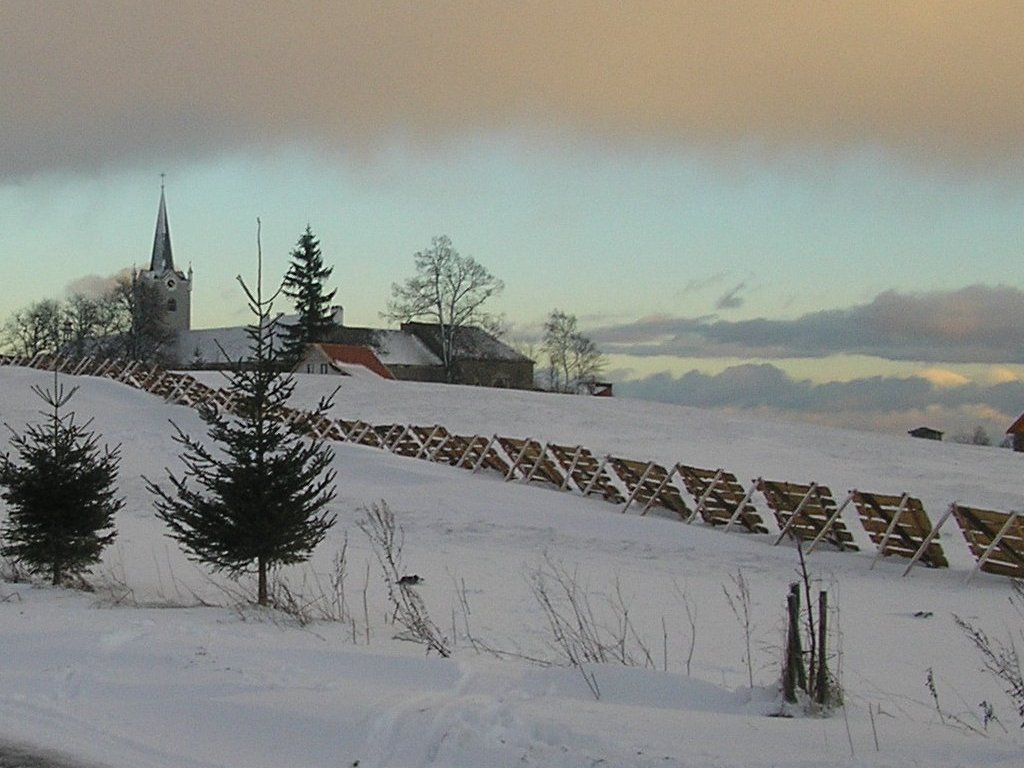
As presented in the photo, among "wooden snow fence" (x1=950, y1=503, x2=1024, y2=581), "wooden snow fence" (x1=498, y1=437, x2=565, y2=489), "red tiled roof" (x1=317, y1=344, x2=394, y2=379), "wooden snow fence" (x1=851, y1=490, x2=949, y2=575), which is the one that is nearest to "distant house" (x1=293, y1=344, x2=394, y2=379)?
"red tiled roof" (x1=317, y1=344, x2=394, y2=379)

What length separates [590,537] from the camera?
1989cm

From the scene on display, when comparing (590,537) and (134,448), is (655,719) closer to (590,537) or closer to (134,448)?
(590,537)

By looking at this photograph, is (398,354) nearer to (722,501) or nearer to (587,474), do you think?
(587,474)

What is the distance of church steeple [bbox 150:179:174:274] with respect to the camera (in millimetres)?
121812

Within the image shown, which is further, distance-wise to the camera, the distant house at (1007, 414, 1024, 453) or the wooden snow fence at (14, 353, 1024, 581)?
the distant house at (1007, 414, 1024, 453)

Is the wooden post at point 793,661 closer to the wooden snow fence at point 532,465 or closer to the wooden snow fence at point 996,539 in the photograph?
the wooden snow fence at point 996,539

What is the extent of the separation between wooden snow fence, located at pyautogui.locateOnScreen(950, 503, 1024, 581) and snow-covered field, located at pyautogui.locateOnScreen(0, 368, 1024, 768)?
34 centimetres

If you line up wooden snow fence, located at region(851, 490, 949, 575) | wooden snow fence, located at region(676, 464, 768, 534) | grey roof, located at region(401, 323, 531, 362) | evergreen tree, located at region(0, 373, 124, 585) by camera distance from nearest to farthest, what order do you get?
evergreen tree, located at region(0, 373, 124, 585) < wooden snow fence, located at region(851, 490, 949, 575) < wooden snow fence, located at region(676, 464, 768, 534) < grey roof, located at region(401, 323, 531, 362)

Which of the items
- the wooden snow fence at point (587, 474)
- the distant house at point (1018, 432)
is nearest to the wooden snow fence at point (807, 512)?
the wooden snow fence at point (587, 474)

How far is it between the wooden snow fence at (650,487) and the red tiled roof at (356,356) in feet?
176

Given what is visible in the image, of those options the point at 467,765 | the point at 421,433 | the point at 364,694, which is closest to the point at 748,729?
the point at 467,765

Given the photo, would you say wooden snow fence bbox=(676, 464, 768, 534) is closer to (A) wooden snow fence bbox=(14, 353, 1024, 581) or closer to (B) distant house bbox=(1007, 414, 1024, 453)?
(A) wooden snow fence bbox=(14, 353, 1024, 581)

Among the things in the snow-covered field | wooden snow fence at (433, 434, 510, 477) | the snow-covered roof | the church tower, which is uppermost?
the church tower

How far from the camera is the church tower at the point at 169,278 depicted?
11862 centimetres
